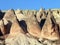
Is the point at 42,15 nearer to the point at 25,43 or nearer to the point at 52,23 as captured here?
the point at 52,23

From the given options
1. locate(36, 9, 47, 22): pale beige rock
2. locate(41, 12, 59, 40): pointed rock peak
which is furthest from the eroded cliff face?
locate(36, 9, 47, 22): pale beige rock

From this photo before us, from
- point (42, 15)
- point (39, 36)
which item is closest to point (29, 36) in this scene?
point (39, 36)

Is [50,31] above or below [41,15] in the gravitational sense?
above

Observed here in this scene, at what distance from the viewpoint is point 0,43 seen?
5084 cm

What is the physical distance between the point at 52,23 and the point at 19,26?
4.27m

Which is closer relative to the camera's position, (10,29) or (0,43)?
(0,43)

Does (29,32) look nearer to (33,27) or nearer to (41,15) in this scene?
(33,27)

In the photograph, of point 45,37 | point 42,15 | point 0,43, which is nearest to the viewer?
point 0,43

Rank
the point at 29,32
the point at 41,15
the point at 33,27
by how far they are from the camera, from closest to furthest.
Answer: the point at 29,32
the point at 33,27
the point at 41,15

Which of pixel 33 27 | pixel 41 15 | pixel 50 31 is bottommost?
pixel 41 15

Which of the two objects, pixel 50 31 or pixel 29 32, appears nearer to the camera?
pixel 50 31

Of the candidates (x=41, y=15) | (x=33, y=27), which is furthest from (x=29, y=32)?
(x=41, y=15)

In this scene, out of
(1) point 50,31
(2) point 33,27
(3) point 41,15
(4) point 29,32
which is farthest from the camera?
(3) point 41,15

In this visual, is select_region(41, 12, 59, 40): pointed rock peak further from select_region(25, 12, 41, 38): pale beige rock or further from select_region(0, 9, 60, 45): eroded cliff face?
select_region(25, 12, 41, 38): pale beige rock
